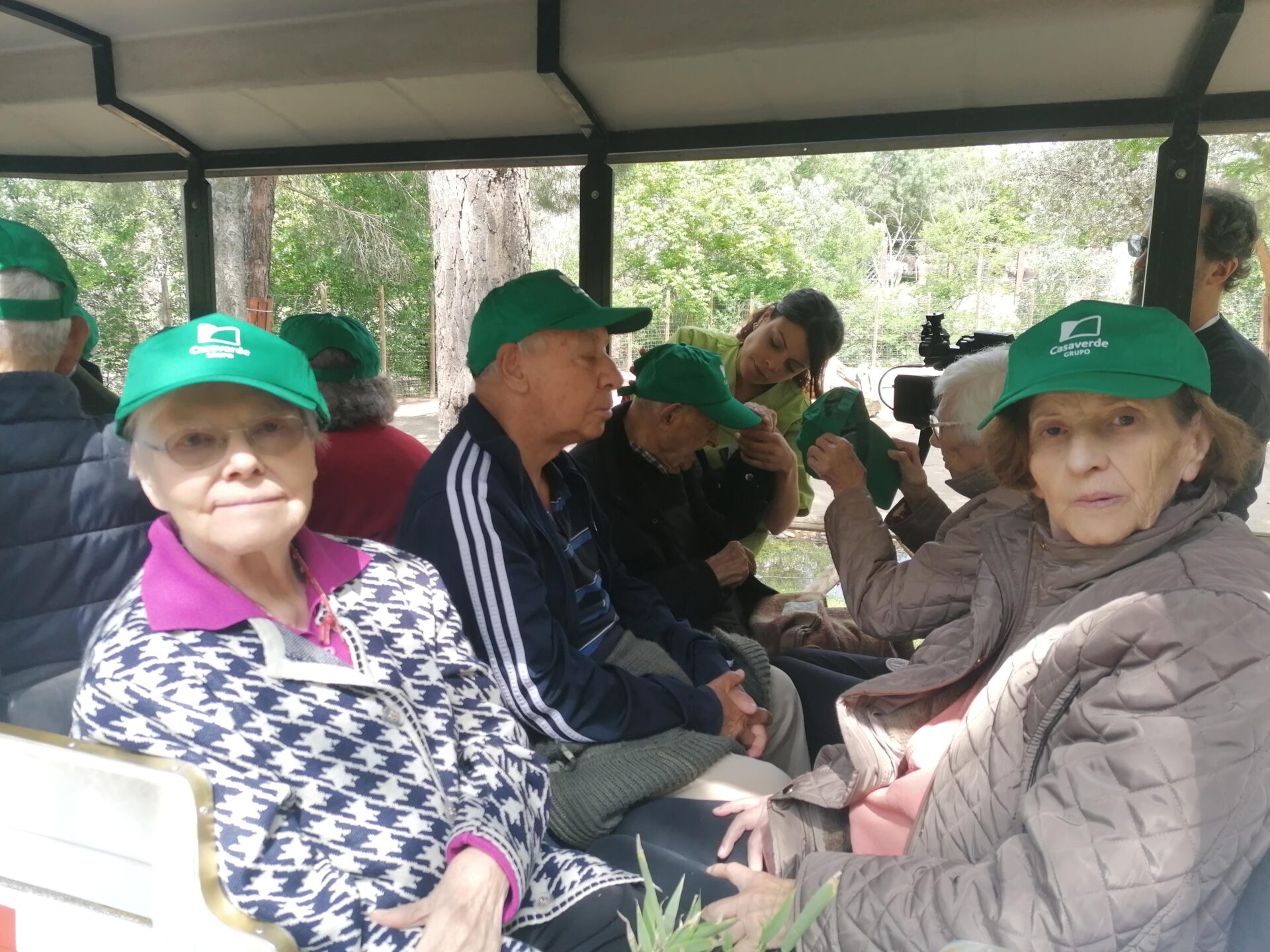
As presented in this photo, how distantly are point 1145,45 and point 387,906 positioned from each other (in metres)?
2.57

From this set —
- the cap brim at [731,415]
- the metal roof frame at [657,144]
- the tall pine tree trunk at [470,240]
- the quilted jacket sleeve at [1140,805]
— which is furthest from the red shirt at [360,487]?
the tall pine tree trunk at [470,240]

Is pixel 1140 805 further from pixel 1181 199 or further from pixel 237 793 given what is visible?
pixel 1181 199

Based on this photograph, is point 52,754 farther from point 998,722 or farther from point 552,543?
point 998,722

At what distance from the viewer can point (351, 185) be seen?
54.4ft

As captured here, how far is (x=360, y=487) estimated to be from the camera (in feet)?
7.88

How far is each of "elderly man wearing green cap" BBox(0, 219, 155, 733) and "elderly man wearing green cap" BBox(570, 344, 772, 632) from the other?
130cm

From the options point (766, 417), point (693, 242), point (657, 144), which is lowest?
point (766, 417)

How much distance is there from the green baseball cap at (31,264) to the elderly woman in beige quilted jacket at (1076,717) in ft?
5.86

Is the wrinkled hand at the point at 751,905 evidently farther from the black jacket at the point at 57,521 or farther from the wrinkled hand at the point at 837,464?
the black jacket at the point at 57,521

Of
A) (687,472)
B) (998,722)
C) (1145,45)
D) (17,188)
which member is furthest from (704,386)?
(17,188)

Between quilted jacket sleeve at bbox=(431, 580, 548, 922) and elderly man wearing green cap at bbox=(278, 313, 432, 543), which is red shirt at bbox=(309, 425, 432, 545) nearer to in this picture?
elderly man wearing green cap at bbox=(278, 313, 432, 543)

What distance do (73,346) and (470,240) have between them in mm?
5824

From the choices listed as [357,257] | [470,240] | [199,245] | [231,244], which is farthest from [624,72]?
[357,257]

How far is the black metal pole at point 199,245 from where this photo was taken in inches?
137
